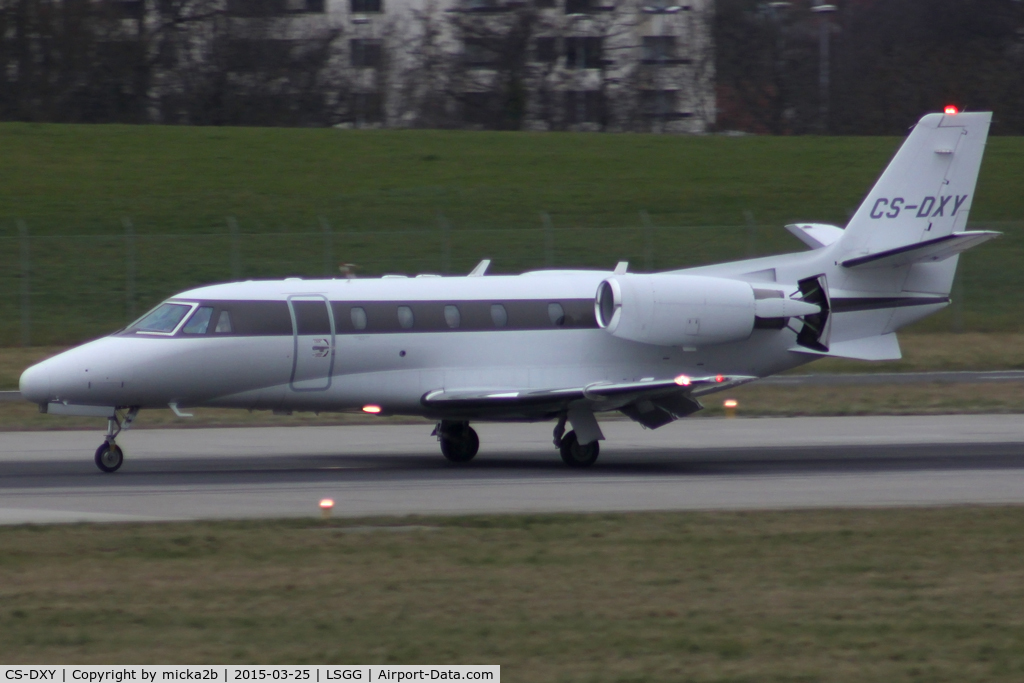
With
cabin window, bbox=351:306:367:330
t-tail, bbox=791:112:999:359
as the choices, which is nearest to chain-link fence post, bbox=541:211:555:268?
t-tail, bbox=791:112:999:359

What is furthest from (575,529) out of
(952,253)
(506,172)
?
(506,172)

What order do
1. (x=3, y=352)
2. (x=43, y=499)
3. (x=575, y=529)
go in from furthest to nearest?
(x=3, y=352)
(x=43, y=499)
(x=575, y=529)

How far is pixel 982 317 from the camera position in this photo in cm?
3534

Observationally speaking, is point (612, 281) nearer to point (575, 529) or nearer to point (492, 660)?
point (575, 529)

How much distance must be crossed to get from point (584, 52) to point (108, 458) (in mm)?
47228

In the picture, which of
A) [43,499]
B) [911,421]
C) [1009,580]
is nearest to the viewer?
[1009,580]

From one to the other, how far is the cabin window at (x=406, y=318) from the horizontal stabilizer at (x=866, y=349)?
18.6 ft

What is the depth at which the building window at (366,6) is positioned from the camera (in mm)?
69750

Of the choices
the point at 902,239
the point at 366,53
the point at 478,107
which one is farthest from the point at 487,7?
the point at 902,239

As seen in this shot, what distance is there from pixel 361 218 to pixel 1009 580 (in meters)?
34.3

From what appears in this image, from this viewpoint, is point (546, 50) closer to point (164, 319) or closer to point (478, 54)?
point (478, 54)

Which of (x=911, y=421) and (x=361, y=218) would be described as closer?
(x=911, y=421)

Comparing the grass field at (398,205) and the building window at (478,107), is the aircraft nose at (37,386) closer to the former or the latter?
the grass field at (398,205)

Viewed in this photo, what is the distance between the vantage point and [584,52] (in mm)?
60031
